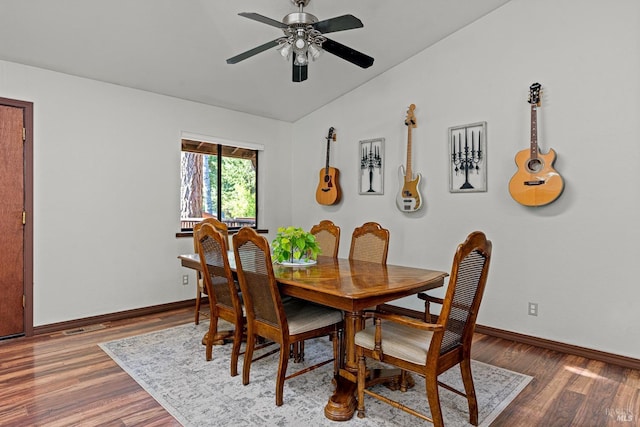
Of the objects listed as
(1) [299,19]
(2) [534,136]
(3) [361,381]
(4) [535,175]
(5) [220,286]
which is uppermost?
(1) [299,19]

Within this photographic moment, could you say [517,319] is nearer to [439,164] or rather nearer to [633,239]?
[633,239]

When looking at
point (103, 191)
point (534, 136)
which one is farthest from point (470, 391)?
point (103, 191)

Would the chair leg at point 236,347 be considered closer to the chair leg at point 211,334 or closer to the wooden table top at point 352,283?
the chair leg at point 211,334

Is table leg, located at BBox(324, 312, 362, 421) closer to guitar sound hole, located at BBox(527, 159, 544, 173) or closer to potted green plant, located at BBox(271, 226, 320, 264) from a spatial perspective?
potted green plant, located at BBox(271, 226, 320, 264)

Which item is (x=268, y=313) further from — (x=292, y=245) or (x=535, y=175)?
(x=535, y=175)

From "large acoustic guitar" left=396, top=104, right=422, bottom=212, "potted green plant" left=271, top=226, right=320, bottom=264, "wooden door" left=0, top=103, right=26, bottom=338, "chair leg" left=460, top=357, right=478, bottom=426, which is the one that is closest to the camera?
"chair leg" left=460, top=357, right=478, bottom=426

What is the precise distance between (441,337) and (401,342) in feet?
0.80

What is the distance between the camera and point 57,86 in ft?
12.1

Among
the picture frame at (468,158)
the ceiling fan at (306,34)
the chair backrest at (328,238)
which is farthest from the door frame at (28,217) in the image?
the picture frame at (468,158)

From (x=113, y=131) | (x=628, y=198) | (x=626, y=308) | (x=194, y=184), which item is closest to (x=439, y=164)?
(x=628, y=198)

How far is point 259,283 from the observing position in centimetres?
235

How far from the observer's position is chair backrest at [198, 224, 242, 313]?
2.59m

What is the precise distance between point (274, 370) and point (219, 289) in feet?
2.26

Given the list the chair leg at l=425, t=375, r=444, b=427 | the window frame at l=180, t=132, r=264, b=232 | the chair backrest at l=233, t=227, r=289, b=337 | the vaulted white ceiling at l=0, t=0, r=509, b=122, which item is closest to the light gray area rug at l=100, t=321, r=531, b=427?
the chair leg at l=425, t=375, r=444, b=427
